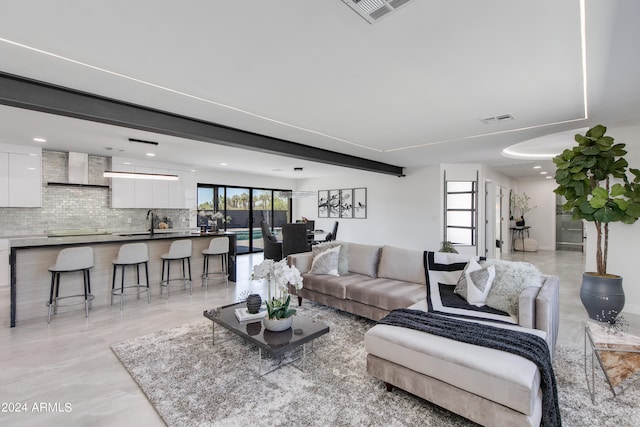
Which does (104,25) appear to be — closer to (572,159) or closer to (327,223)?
(572,159)

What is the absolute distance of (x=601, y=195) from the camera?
3658 millimetres

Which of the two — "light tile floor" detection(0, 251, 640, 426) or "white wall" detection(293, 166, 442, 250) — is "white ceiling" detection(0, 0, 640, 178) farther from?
"white wall" detection(293, 166, 442, 250)

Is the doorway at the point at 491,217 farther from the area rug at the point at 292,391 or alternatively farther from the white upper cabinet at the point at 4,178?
the white upper cabinet at the point at 4,178

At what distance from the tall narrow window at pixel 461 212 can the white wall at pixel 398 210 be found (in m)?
0.42

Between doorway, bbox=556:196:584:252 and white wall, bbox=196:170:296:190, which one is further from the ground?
white wall, bbox=196:170:296:190

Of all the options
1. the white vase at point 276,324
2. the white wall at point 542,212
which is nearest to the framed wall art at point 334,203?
the white wall at point 542,212

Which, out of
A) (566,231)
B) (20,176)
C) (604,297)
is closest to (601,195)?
(604,297)

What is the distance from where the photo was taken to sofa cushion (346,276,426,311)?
3304mm

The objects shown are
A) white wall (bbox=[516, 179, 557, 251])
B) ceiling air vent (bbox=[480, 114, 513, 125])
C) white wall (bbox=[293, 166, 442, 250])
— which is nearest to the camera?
ceiling air vent (bbox=[480, 114, 513, 125])

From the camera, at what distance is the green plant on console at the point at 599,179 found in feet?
11.9

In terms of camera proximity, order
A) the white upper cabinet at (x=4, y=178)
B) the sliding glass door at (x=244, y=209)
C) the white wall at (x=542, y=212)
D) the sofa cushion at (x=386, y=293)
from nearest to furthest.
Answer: the sofa cushion at (x=386, y=293), the white upper cabinet at (x=4, y=178), the sliding glass door at (x=244, y=209), the white wall at (x=542, y=212)

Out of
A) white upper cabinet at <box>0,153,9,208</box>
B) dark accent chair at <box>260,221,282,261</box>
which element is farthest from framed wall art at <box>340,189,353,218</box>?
white upper cabinet at <box>0,153,9,208</box>

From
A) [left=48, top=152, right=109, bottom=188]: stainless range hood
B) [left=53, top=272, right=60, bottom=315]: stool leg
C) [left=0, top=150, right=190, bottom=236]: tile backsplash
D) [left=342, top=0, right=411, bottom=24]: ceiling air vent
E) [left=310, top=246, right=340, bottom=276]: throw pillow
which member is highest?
[left=342, top=0, right=411, bottom=24]: ceiling air vent

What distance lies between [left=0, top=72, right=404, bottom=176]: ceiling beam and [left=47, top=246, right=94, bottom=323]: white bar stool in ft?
6.37
